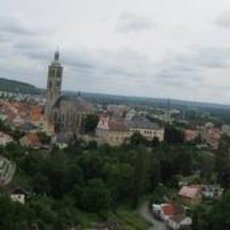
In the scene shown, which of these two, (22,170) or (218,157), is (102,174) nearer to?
(22,170)

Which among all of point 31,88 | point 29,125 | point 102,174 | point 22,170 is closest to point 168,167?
point 102,174

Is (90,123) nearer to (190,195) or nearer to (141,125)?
(141,125)

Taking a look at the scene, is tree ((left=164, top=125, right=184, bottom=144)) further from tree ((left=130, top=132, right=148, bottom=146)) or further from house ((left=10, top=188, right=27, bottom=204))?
house ((left=10, top=188, right=27, bottom=204))

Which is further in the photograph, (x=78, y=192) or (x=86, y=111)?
(x=86, y=111)

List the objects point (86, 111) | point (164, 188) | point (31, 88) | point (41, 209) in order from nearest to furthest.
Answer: point (41, 209) → point (164, 188) → point (86, 111) → point (31, 88)

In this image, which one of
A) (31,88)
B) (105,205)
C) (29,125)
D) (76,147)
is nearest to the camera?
(105,205)

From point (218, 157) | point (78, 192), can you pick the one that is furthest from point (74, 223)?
point (218, 157)
